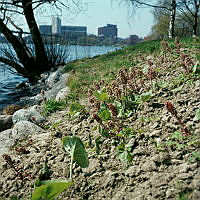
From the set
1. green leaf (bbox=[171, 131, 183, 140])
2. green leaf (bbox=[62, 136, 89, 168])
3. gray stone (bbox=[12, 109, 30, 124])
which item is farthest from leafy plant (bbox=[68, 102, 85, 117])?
green leaf (bbox=[171, 131, 183, 140])

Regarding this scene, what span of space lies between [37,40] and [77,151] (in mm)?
11265

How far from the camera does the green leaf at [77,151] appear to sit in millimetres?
2102

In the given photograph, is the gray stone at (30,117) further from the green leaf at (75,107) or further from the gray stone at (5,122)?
the green leaf at (75,107)

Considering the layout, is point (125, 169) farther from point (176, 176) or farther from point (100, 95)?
point (100, 95)

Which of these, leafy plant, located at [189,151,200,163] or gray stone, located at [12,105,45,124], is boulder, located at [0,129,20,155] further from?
leafy plant, located at [189,151,200,163]

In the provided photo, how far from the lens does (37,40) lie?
12.5 metres

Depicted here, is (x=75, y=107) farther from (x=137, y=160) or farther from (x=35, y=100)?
(x=35, y=100)

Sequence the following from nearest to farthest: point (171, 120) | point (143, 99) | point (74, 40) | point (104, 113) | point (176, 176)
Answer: point (176, 176) → point (171, 120) → point (104, 113) → point (143, 99) → point (74, 40)

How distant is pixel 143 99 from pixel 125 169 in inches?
47.3

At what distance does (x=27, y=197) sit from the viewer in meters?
2.06

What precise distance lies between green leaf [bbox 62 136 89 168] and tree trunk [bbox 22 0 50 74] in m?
11.0

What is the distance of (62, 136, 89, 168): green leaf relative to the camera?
2.10m

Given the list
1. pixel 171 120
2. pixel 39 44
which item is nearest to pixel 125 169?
pixel 171 120

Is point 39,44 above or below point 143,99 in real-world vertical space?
above
